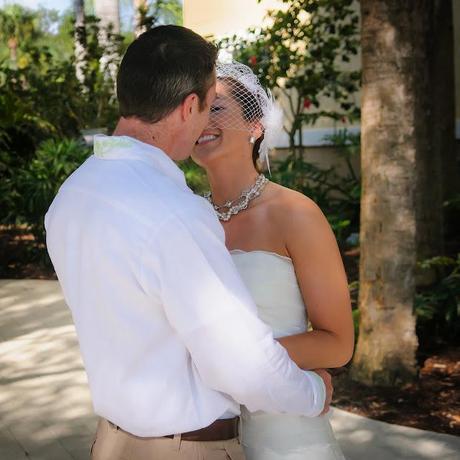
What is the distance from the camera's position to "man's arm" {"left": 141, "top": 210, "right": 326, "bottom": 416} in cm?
160

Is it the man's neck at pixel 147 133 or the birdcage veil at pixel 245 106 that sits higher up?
the birdcage veil at pixel 245 106

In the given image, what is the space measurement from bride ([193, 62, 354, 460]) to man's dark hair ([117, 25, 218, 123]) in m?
0.69

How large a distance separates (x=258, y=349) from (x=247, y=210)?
92 cm

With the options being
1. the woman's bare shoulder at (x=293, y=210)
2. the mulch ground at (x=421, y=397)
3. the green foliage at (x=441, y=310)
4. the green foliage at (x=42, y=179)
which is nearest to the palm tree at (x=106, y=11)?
the green foliage at (x=42, y=179)

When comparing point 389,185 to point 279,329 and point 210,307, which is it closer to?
point 279,329

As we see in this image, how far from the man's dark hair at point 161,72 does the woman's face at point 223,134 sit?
2.23ft

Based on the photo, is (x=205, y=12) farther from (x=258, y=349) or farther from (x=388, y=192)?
(x=258, y=349)

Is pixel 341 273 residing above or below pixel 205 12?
below

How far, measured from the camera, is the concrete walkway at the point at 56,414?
14.4ft

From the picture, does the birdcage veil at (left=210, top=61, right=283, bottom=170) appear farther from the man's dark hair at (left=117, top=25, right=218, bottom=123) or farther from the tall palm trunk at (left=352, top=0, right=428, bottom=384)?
the tall palm trunk at (left=352, top=0, right=428, bottom=384)

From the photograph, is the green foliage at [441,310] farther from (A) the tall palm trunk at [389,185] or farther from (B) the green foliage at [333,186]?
(B) the green foliage at [333,186]

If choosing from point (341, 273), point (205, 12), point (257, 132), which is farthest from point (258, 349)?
point (205, 12)

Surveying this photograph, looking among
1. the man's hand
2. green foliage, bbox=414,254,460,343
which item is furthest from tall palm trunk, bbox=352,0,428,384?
the man's hand

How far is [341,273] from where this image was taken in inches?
92.0
